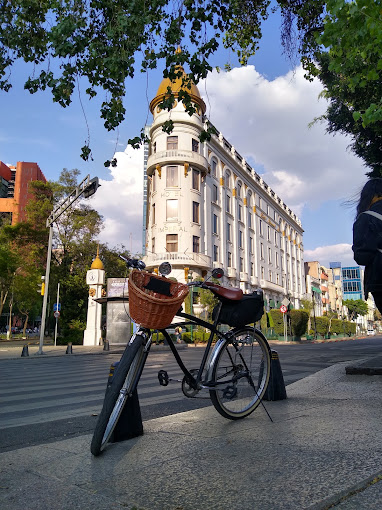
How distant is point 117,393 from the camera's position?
9.36ft

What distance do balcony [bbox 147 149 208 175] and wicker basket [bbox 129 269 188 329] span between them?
39.6 metres

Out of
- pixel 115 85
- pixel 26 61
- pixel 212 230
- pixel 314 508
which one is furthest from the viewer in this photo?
pixel 212 230

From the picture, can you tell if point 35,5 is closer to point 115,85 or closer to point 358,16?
point 115,85

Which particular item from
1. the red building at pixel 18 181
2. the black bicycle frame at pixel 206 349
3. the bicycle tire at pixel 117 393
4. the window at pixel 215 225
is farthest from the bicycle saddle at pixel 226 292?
the red building at pixel 18 181

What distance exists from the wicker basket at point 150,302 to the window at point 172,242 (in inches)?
1487

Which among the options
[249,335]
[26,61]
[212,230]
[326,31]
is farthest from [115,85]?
[212,230]

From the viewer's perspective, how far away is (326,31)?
5.11m

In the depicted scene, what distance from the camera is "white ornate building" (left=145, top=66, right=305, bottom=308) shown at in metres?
41.1

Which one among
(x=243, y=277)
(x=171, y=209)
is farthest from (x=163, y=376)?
(x=243, y=277)

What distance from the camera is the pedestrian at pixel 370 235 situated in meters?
3.49

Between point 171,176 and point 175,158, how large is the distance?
5.95ft

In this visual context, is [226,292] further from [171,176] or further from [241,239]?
[241,239]

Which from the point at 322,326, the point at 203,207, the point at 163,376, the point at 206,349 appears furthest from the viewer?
the point at 322,326

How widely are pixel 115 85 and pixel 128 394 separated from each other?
4.63 meters
